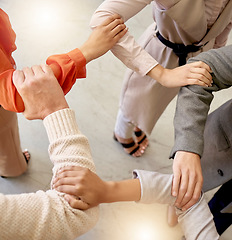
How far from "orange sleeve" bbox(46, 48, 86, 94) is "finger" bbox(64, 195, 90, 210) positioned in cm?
28

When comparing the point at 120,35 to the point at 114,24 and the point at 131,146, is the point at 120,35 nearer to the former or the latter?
the point at 114,24

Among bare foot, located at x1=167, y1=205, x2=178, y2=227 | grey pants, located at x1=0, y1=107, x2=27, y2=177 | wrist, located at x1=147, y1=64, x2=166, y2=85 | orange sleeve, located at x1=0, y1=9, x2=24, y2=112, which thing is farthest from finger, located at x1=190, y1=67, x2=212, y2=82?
bare foot, located at x1=167, y1=205, x2=178, y2=227

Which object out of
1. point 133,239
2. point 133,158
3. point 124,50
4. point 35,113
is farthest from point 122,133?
point 35,113

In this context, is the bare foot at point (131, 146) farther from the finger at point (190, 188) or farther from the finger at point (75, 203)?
the finger at point (75, 203)

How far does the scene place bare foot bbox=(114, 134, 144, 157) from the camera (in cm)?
144

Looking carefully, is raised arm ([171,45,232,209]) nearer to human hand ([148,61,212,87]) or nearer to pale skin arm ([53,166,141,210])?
human hand ([148,61,212,87])

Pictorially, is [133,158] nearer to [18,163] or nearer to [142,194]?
[18,163]

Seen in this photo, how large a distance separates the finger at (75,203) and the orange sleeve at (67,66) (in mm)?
276

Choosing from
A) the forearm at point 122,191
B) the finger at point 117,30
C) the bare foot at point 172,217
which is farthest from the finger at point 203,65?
the bare foot at point 172,217

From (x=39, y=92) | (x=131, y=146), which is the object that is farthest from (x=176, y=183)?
(x=131, y=146)

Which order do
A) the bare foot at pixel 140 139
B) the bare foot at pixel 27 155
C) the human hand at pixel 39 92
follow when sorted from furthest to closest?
the bare foot at pixel 140 139 < the bare foot at pixel 27 155 < the human hand at pixel 39 92

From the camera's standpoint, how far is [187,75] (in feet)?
2.50

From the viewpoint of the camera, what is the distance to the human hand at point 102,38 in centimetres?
77

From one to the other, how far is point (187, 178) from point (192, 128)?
0.12 m
